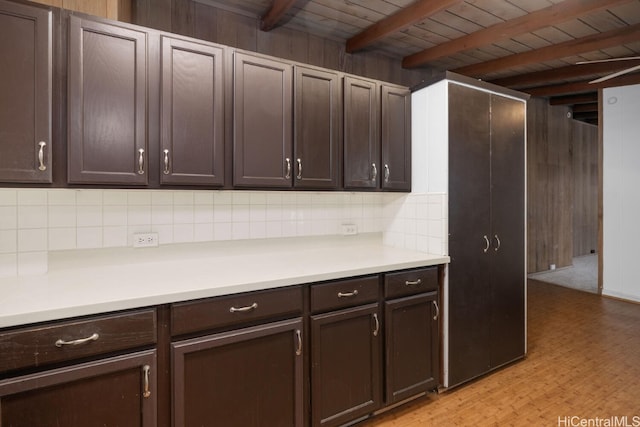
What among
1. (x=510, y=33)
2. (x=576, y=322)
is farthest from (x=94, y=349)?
(x=576, y=322)

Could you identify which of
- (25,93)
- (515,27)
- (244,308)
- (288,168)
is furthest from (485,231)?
(25,93)

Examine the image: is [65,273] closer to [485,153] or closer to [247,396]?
[247,396]

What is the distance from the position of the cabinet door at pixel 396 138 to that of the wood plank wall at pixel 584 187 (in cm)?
570

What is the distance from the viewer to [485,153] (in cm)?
238

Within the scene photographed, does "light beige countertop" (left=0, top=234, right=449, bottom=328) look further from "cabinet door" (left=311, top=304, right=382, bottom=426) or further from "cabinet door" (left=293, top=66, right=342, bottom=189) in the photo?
"cabinet door" (left=293, top=66, right=342, bottom=189)

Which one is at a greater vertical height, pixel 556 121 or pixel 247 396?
pixel 556 121

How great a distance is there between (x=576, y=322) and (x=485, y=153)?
249 centimetres

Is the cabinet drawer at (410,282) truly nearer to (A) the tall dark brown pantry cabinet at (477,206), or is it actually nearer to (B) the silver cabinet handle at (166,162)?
(A) the tall dark brown pantry cabinet at (477,206)

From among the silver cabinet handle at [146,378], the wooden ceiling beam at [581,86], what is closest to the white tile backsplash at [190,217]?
the silver cabinet handle at [146,378]

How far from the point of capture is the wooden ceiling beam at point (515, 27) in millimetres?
2314

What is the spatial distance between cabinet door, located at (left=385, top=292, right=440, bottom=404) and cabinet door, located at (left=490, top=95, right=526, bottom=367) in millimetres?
650

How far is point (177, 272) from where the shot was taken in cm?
176

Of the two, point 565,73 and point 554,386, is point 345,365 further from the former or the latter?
point 565,73

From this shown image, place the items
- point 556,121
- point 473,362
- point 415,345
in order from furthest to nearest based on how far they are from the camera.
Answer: point 556,121 < point 473,362 < point 415,345
